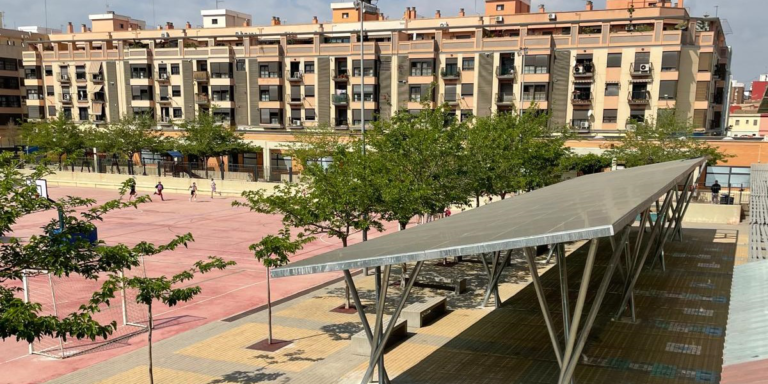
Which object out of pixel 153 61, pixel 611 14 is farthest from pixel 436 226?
pixel 153 61

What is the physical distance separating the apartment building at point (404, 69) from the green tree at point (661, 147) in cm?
1097

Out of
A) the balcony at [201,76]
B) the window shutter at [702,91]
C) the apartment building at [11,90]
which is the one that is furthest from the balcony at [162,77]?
the window shutter at [702,91]

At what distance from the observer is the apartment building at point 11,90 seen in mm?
85188

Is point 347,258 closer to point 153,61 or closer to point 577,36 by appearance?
point 577,36

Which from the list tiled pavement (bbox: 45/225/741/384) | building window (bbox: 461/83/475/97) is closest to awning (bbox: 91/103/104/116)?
building window (bbox: 461/83/475/97)

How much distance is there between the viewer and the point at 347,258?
950 centimetres

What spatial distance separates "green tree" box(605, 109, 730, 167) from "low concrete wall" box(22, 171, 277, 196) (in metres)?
27.5

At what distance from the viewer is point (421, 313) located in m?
16.9

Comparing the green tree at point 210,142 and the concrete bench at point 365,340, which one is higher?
the green tree at point 210,142

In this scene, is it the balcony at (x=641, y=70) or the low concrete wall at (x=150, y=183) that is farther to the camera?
the balcony at (x=641, y=70)

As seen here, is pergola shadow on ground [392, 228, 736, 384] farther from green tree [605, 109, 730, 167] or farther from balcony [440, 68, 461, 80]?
balcony [440, 68, 461, 80]

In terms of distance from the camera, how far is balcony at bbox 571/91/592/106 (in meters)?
56.2

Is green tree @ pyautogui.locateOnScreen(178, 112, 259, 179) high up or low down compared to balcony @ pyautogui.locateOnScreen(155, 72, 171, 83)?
down

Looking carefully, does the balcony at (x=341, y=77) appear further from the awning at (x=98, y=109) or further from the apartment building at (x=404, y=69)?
the awning at (x=98, y=109)
